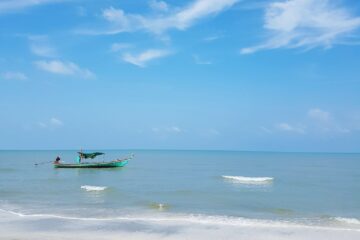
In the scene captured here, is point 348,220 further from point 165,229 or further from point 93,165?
point 93,165

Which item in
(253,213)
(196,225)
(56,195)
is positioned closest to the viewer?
(196,225)

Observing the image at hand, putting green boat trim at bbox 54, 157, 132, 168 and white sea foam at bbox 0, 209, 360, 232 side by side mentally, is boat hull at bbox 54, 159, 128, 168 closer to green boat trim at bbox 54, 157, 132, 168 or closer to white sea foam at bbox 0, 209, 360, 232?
green boat trim at bbox 54, 157, 132, 168

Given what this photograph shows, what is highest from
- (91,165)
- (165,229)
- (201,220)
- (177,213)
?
(91,165)

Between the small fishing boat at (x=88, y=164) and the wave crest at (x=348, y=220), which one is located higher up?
the small fishing boat at (x=88, y=164)

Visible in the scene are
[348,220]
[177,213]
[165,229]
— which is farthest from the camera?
[177,213]

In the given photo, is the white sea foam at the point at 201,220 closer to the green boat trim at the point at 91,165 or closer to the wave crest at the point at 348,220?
the wave crest at the point at 348,220

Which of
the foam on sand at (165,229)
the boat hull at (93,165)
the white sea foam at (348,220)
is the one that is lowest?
the foam on sand at (165,229)

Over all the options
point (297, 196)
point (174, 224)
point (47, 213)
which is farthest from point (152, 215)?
point (297, 196)

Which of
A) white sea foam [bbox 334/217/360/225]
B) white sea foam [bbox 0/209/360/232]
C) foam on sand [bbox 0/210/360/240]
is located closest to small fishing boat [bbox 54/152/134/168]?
white sea foam [bbox 0/209/360/232]

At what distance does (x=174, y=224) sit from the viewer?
16.3 metres

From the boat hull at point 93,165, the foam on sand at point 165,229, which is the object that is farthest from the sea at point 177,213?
the boat hull at point 93,165

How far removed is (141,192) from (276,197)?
9.19m

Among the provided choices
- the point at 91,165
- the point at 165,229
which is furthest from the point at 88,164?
the point at 165,229

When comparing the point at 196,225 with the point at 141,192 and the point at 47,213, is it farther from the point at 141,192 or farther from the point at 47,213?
the point at 141,192
